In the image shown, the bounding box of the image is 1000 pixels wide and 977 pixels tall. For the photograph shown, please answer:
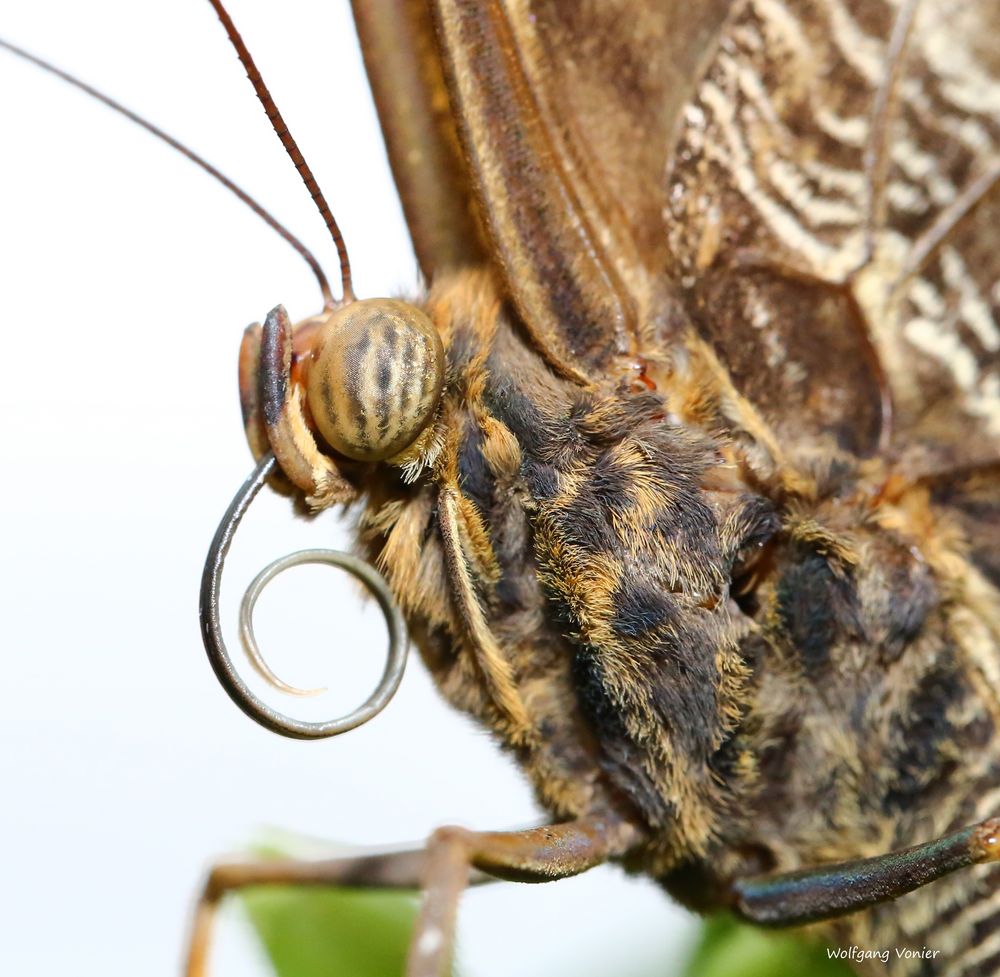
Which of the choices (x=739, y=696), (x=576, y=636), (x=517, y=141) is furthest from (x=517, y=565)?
(x=517, y=141)

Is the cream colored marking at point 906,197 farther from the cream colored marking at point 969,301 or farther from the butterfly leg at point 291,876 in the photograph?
the butterfly leg at point 291,876

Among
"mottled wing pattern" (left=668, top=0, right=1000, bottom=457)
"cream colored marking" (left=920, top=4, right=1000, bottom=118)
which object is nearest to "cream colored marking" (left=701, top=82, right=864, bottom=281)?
"mottled wing pattern" (left=668, top=0, right=1000, bottom=457)

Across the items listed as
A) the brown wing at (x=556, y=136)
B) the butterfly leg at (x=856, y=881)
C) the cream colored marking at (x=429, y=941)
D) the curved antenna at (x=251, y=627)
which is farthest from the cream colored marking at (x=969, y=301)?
the cream colored marking at (x=429, y=941)

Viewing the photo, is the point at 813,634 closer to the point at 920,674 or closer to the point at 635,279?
the point at 920,674

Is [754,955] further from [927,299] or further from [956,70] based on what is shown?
[956,70]

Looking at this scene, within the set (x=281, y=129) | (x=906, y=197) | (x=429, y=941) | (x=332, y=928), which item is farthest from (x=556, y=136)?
(x=332, y=928)

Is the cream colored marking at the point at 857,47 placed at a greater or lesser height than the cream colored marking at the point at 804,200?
greater
